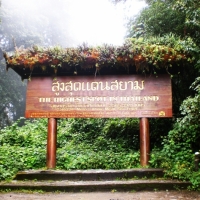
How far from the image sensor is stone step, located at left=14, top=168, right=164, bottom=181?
6102 mm

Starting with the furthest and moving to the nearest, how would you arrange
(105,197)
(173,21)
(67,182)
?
(173,21), (67,182), (105,197)

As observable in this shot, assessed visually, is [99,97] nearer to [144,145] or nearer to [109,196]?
[144,145]

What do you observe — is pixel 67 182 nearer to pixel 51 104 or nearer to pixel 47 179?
pixel 47 179

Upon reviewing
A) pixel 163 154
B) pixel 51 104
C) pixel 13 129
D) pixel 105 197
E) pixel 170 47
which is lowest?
pixel 105 197

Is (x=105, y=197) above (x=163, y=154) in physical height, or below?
below

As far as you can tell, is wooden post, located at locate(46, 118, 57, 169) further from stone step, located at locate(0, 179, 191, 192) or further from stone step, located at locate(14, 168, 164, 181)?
stone step, located at locate(0, 179, 191, 192)

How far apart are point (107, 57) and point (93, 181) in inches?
127

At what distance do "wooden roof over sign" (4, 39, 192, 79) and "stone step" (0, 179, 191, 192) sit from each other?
299cm

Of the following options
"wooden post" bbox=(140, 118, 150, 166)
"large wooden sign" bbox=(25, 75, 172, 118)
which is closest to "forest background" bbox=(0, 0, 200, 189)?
"wooden post" bbox=(140, 118, 150, 166)

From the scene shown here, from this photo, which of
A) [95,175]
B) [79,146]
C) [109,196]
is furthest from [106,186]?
[79,146]

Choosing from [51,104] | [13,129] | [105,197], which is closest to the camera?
[105,197]

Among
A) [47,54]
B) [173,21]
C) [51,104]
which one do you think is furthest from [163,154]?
[173,21]

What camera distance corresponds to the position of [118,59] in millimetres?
6742

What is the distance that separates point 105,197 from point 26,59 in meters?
4.23
